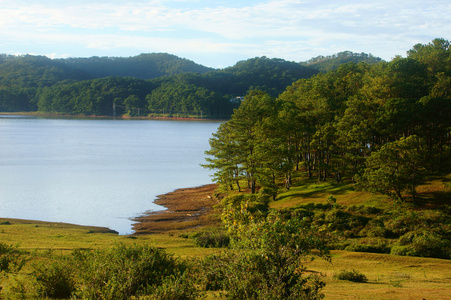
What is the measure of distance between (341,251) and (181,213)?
739 inches

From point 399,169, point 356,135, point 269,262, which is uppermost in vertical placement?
point 356,135

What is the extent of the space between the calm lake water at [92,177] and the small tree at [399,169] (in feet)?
65.2

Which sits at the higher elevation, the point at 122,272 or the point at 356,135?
the point at 356,135

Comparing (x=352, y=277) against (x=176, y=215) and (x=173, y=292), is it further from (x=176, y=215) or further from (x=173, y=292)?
(x=176, y=215)

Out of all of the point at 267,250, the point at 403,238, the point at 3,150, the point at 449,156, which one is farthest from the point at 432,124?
the point at 3,150

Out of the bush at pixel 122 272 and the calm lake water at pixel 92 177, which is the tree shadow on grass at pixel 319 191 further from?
the bush at pixel 122 272

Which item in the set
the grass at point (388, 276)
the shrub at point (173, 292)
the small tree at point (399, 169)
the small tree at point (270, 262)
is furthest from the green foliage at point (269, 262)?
the small tree at point (399, 169)

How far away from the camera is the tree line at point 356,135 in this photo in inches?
1283

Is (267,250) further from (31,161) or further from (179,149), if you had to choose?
(179,149)

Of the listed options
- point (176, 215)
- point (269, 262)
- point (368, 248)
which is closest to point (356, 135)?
point (368, 248)

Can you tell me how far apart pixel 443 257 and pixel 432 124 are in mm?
20462

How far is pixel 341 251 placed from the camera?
24375mm

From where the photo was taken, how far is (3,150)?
82688mm

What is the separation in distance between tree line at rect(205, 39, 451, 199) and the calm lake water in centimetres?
1111
